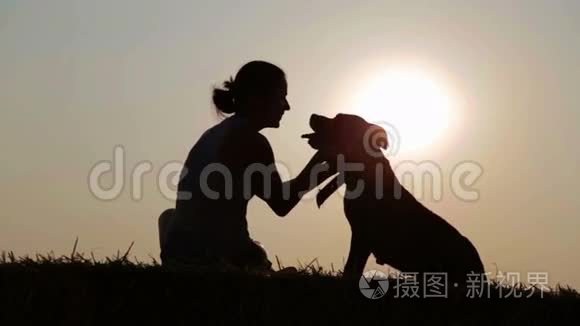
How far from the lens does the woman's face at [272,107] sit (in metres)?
6.73

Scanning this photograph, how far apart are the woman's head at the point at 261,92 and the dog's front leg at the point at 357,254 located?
1342 mm

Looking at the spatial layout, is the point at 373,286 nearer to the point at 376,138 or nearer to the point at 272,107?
the point at 272,107

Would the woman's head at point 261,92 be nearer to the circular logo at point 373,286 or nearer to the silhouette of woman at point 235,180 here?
the silhouette of woman at point 235,180

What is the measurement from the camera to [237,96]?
6871 millimetres

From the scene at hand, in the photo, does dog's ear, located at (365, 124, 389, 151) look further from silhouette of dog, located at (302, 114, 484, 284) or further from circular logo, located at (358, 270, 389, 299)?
circular logo, located at (358, 270, 389, 299)

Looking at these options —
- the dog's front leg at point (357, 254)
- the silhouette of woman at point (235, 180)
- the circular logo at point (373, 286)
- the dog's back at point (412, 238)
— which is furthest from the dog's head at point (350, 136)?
the circular logo at point (373, 286)

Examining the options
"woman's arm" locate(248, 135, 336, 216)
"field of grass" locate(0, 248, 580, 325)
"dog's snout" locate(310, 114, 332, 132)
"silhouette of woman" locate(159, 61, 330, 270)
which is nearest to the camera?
"field of grass" locate(0, 248, 580, 325)

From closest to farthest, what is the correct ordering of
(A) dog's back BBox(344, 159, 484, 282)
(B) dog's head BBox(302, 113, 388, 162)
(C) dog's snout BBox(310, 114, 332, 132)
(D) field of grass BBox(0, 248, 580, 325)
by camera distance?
(D) field of grass BBox(0, 248, 580, 325), (A) dog's back BBox(344, 159, 484, 282), (B) dog's head BBox(302, 113, 388, 162), (C) dog's snout BBox(310, 114, 332, 132)

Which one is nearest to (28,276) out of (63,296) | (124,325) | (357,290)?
(63,296)

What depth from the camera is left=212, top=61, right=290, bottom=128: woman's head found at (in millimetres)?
6738

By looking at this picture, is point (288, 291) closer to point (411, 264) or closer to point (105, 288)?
point (105, 288)

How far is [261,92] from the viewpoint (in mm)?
6734

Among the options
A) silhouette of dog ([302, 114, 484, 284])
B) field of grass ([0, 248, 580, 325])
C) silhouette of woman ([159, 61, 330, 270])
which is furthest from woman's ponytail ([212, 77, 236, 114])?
field of grass ([0, 248, 580, 325])

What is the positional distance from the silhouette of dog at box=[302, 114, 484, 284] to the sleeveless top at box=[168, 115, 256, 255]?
104cm
